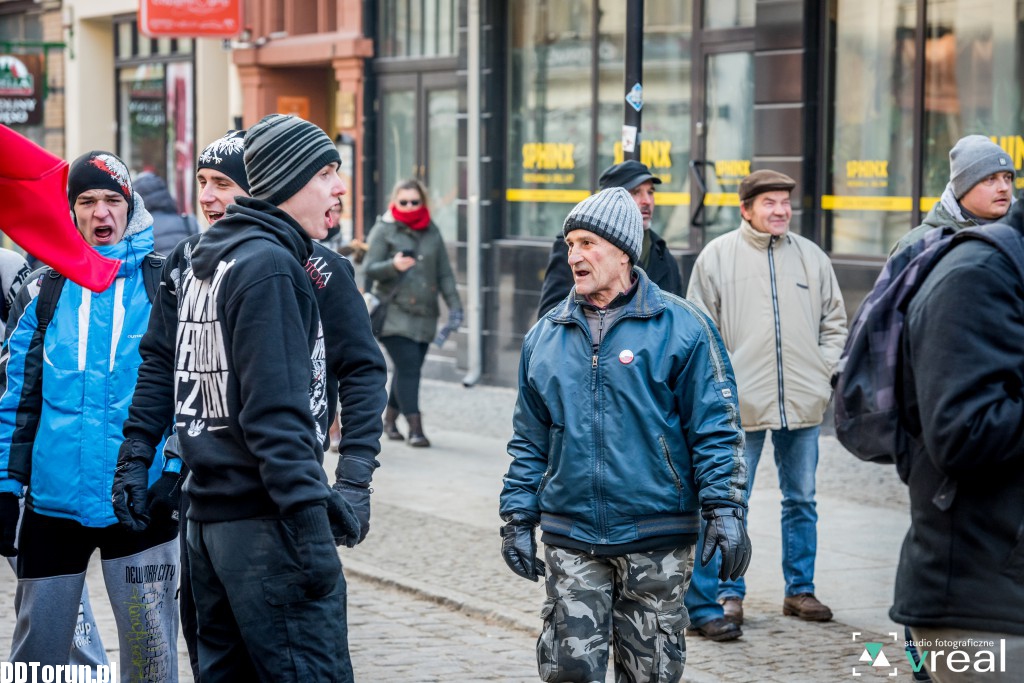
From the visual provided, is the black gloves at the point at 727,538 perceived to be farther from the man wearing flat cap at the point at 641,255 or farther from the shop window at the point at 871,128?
the shop window at the point at 871,128

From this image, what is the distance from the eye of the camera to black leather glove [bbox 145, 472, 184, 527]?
4703mm

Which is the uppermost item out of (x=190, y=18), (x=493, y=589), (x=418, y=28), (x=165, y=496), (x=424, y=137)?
(x=190, y=18)

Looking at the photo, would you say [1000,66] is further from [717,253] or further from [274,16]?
[274,16]

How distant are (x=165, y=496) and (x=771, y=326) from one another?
3.33m

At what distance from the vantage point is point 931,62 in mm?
11922

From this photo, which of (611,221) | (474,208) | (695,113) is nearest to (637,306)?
(611,221)

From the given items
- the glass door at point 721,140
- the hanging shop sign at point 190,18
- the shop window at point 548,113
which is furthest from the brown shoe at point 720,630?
the hanging shop sign at point 190,18

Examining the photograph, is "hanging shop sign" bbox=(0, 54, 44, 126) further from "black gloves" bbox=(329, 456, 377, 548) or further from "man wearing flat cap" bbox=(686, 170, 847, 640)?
"black gloves" bbox=(329, 456, 377, 548)

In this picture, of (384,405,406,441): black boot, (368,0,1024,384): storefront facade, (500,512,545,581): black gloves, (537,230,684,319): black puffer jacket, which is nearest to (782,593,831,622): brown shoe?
(537,230,684,319): black puffer jacket

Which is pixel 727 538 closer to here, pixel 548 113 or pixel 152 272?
pixel 152 272

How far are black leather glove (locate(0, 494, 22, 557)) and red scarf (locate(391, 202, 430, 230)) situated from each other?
7.46 m

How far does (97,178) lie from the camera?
5336 millimetres

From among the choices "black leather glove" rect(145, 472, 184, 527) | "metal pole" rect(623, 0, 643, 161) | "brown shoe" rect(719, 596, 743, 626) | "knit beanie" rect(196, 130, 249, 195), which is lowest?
"brown shoe" rect(719, 596, 743, 626)

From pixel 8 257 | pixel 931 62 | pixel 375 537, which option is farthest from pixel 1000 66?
pixel 8 257
